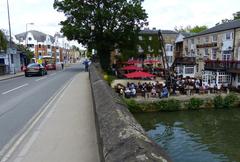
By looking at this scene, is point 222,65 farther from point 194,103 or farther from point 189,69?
point 194,103

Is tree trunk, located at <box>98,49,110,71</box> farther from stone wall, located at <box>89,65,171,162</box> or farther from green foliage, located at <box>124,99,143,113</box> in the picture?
stone wall, located at <box>89,65,171,162</box>

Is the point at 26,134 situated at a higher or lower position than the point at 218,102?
higher

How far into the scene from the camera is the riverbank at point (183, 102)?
23.1 meters

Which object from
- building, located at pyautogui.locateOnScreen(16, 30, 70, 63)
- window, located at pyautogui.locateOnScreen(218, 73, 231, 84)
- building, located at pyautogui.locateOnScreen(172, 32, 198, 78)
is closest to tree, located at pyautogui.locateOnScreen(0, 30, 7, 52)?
building, located at pyautogui.locateOnScreen(172, 32, 198, 78)

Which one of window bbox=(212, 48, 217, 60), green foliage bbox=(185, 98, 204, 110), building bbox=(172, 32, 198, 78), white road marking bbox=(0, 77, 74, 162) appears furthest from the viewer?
building bbox=(172, 32, 198, 78)

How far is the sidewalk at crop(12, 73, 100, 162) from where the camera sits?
18.3 ft

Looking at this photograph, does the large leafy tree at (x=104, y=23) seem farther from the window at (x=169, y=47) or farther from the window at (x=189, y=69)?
the window at (x=169, y=47)

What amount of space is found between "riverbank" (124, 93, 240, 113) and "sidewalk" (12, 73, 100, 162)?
13.1 m

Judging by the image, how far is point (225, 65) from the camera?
109 feet

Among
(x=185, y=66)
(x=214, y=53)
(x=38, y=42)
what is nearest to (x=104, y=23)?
(x=185, y=66)

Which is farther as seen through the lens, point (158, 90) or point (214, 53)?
point (214, 53)

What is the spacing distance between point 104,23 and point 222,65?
1995 centimetres

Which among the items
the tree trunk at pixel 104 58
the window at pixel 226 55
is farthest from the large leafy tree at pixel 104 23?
the window at pixel 226 55

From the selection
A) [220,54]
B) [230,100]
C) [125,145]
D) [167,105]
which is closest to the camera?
[125,145]
